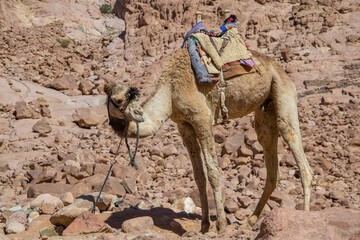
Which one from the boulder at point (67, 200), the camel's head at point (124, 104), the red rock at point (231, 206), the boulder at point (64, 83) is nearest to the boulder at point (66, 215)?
the boulder at point (67, 200)

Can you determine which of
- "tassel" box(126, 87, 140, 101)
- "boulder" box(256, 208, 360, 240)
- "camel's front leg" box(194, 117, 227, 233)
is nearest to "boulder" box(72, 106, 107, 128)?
"tassel" box(126, 87, 140, 101)

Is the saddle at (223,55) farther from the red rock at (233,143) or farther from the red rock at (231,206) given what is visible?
the red rock at (233,143)

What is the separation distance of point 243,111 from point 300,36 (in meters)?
17.4

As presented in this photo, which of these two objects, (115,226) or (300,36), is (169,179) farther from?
(300,36)

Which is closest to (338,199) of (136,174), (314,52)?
(136,174)

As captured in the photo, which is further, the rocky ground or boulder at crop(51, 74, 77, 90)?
boulder at crop(51, 74, 77, 90)

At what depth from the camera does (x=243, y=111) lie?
19.9 feet

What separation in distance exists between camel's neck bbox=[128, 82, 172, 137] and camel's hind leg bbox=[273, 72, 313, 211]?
1902 mm

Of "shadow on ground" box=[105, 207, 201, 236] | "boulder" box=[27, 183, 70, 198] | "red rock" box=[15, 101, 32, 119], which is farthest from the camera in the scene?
"red rock" box=[15, 101, 32, 119]

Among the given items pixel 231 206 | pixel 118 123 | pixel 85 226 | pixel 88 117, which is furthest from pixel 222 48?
pixel 88 117

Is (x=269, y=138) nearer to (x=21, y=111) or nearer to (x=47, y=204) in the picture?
(x=47, y=204)

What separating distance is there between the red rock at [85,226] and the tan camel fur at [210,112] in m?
1.24

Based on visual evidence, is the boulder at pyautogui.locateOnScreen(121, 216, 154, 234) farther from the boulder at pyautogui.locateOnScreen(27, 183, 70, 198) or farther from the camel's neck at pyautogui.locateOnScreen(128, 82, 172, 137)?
the boulder at pyautogui.locateOnScreen(27, 183, 70, 198)

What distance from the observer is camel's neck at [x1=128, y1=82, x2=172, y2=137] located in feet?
16.8
